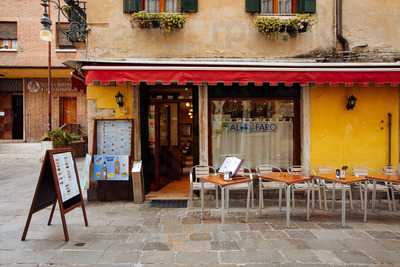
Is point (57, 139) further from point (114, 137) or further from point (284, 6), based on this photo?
point (284, 6)

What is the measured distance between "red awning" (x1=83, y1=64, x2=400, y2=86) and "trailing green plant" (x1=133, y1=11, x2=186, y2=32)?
1.38 m

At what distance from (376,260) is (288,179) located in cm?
199

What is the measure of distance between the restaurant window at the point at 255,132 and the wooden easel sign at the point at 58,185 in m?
3.58

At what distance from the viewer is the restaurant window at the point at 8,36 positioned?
1945 cm

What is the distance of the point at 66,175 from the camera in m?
5.38

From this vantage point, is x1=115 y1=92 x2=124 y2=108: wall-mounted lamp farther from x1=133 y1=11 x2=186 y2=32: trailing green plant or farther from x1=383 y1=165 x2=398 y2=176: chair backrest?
x1=383 y1=165 x2=398 y2=176: chair backrest

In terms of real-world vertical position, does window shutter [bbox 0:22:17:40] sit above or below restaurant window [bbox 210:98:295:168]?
above

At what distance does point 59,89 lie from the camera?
20719 mm

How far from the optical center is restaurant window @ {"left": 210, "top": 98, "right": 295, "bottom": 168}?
8031mm

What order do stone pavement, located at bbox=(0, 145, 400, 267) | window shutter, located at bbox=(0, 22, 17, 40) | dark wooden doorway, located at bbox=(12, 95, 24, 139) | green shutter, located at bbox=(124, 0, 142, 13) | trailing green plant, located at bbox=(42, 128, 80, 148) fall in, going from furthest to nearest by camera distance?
1. dark wooden doorway, located at bbox=(12, 95, 24, 139)
2. window shutter, located at bbox=(0, 22, 17, 40)
3. trailing green plant, located at bbox=(42, 128, 80, 148)
4. green shutter, located at bbox=(124, 0, 142, 13)
5. stone pavement, located at bbox=(0, 145, 400, 267)

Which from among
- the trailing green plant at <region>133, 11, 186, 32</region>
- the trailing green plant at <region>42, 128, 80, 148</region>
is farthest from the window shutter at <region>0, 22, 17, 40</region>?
the trailing green plant at <region>133, 11, 186, 32</region>

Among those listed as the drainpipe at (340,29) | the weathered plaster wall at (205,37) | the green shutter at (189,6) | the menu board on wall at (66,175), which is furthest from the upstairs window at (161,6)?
the menu board on wall at (66,175)

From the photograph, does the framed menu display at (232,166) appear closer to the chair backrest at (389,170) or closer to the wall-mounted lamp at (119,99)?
the wall-mounted lamp at (119,99)

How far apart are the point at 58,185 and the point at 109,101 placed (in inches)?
119
